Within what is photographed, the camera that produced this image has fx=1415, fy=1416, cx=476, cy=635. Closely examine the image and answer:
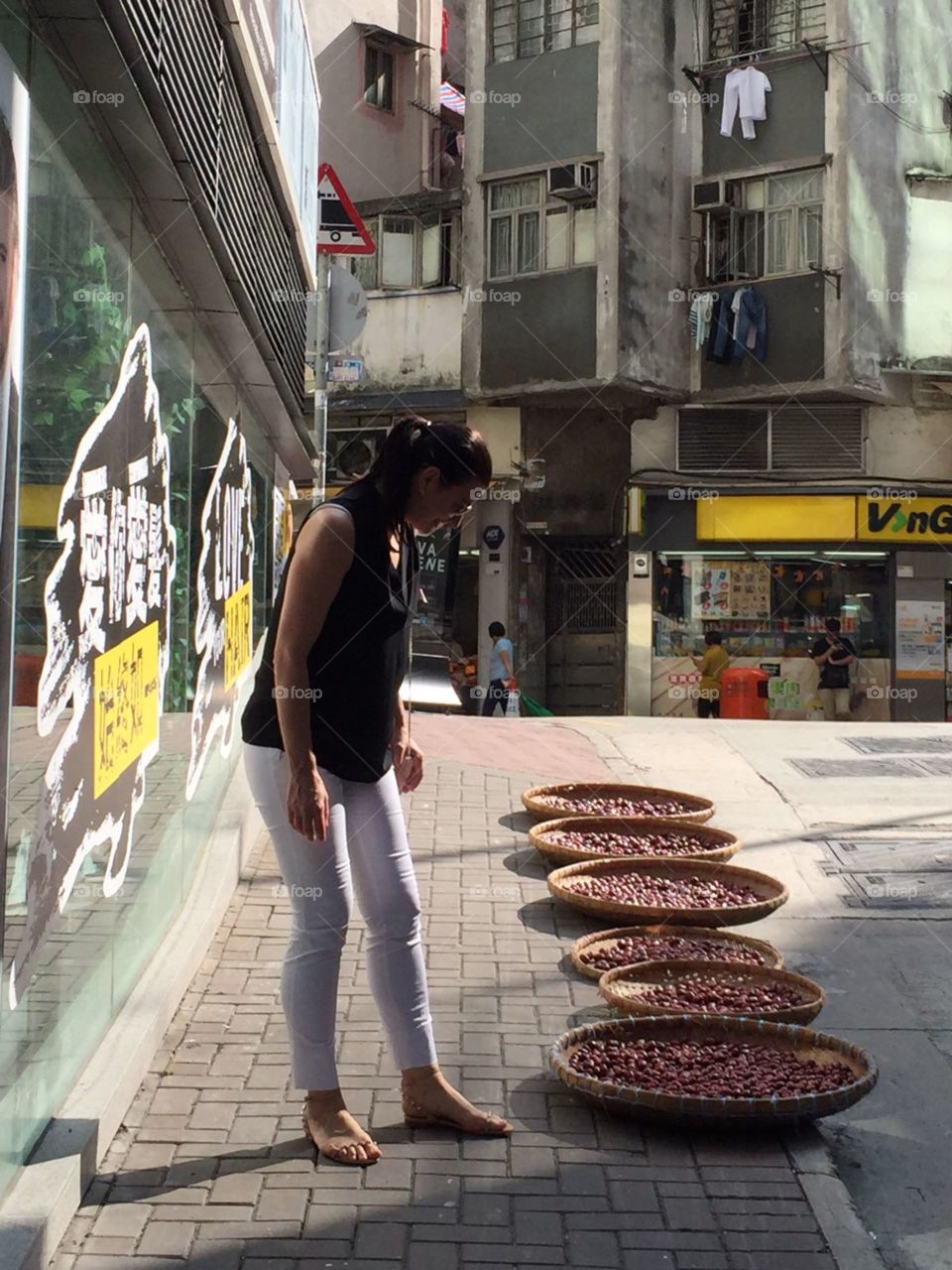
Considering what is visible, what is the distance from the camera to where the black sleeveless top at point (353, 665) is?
3602 millimetres

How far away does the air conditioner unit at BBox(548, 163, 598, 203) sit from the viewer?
68.5ft

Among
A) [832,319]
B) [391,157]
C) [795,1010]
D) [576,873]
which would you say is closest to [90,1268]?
[795,1010]

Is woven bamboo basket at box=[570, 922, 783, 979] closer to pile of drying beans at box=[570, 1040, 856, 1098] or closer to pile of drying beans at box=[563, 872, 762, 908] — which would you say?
pile of drying beans at box=[563, 872, 762, 908]

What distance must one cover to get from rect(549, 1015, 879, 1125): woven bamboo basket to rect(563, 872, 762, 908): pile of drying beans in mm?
1570

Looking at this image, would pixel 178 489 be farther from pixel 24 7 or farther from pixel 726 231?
pixel 726 231

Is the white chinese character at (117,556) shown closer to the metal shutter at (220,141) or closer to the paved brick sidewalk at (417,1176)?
the metal shutter at (220,141)

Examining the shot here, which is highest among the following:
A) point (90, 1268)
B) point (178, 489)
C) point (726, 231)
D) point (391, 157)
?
point (391, 157)

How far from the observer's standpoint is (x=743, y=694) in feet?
66.4

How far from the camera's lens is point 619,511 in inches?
875

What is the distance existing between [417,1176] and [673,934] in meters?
2.48

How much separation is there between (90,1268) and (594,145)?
2027cm

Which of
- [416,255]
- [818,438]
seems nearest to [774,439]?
[818,438]

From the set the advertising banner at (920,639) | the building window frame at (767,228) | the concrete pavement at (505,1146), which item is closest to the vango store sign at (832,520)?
the advertising banner at (920,639)

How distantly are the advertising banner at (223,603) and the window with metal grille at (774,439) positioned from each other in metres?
14.1
